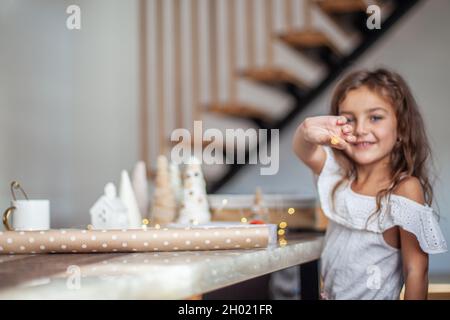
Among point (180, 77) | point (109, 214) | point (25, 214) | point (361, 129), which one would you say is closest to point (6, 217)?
point (25, 214)

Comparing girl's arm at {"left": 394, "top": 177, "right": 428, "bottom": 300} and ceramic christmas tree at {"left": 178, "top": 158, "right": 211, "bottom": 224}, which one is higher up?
ceramic christmas tree at {"left": 178, "top": 158, "right": 211, "bottom": 224}

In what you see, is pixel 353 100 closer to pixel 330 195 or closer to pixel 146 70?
pixel 330 195

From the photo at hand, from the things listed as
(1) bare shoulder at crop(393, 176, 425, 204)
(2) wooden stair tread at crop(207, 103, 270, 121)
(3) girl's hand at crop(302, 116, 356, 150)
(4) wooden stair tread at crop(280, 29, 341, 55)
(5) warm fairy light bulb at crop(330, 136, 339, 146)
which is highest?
(4) wooden stair tread at crop(280, 29, 341, 55)

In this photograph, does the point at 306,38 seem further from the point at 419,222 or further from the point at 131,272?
the point at 131,272

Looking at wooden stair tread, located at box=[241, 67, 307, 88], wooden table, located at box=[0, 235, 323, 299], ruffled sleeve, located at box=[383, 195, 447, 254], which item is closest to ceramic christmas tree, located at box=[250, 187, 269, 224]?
ruffled sleeve, located at box=[383, 195, 447, 254]

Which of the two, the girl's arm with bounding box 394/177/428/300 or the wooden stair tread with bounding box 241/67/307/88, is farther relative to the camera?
the wooden stair tread with bounding box 241/67/307/88

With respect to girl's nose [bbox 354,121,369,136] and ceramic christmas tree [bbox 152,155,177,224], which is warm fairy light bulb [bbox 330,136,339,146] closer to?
girl's nose [bbox 354,121,369,136]

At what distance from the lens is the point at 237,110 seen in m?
2.61

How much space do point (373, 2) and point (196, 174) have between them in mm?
1381

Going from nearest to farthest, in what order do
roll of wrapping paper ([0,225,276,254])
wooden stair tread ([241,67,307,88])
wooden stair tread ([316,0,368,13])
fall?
roll of wrapping paper ([0,225,276,254]) → wooden stair tread ([316,0,368,13]) → wooden stair tread ([241,67,307,88])

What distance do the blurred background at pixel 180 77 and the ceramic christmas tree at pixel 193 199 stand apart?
110cm

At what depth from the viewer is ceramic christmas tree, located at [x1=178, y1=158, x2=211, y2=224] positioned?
1.42 m

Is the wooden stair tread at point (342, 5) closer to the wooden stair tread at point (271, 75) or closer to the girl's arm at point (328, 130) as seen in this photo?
the wooden stair tread at point (271, 75)

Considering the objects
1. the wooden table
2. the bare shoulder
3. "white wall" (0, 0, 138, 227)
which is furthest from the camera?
"white wall" (0, 0, 138, 227)
